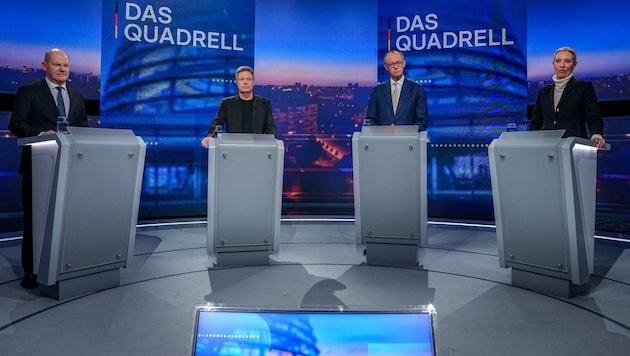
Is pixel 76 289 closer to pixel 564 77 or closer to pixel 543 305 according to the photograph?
pixel 543 305

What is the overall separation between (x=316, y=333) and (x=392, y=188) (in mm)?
2699

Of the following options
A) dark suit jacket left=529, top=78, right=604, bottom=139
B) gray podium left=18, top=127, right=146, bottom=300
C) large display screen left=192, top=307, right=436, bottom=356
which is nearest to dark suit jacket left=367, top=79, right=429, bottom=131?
dark suit jacket left=529, top=78, right=604, bottom=139

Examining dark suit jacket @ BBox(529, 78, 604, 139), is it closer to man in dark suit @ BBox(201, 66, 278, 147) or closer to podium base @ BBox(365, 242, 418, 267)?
podium base @ BBox(365, 242, 418, 267)

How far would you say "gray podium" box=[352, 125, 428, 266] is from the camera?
3.54m

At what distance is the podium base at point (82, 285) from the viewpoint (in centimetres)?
274

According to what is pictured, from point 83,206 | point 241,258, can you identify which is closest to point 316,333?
point 83,206

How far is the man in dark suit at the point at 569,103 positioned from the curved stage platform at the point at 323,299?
1.10m

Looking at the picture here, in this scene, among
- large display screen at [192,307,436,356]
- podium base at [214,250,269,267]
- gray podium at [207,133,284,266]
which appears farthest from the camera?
podium base at [214,250,269,267]

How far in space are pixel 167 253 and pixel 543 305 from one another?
9.95 ft

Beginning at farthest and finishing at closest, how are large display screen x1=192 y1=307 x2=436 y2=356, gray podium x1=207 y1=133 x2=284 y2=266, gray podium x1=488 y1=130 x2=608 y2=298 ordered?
gray podium x1=207 y1=133 x2=284 y2=266, gray podium x1=488 y1=130 x2=608 y2=298, large display screen x1=192 y1=307 x2=436 y2=356

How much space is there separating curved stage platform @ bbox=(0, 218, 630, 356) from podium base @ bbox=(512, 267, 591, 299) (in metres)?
0.06

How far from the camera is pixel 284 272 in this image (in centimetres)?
347

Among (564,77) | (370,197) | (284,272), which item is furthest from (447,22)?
(284,272)

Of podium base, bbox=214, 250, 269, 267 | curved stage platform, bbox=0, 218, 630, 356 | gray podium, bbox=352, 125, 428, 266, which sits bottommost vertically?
curved stage platform, bbox=0, 218, 630, 356
